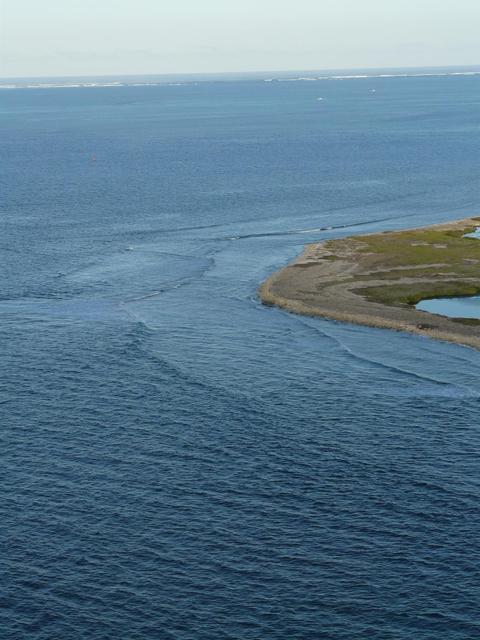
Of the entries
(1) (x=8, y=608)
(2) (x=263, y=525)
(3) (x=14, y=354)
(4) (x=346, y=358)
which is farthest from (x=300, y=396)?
(1) (x=8, y=608)

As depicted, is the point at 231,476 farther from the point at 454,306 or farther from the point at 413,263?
the point at 413,263

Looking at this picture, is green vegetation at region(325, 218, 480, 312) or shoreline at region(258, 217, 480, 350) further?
green vegetation at region(325, 218, 480, 312)

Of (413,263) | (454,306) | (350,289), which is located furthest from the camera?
(413,263)

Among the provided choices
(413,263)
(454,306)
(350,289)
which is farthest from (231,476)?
(413,263)

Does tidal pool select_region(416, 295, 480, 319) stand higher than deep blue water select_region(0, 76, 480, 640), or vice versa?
tidal pool select_region(416, 295, 480, 319)

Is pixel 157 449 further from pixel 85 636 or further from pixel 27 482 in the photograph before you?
pixel 85 636

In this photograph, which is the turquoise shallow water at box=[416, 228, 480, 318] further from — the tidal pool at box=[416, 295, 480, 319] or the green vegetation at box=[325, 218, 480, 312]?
the green vegetation at box=[325, 218, 480, 312]

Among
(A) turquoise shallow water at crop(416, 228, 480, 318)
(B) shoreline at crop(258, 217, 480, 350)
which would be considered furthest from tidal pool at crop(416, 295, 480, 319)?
(B) shoreline at crop(258, 217, 480, 350)

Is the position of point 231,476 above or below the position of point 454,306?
below

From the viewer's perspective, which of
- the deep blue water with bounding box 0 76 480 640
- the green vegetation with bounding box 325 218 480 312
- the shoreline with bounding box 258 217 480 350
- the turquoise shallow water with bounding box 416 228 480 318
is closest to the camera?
the deep blue water with bounding box 0 76 480 640
